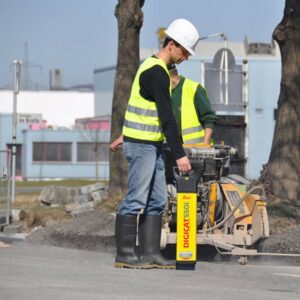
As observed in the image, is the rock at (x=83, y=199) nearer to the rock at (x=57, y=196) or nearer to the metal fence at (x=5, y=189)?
the rock at (x=57, y=196)

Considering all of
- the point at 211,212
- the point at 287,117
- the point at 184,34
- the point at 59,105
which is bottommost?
the point at 211,212

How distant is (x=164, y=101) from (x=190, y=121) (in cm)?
201

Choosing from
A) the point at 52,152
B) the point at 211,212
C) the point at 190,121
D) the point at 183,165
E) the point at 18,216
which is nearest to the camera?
the point at 183,165

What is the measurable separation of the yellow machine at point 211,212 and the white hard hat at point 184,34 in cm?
92

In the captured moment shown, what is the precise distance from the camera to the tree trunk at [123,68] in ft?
52.5

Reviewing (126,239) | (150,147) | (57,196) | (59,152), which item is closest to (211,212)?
(126,239)

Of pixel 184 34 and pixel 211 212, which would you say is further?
pixel 211 212

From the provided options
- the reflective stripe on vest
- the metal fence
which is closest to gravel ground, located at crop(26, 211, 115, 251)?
the metal fence

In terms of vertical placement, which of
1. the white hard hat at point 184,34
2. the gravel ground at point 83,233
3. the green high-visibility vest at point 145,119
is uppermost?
the white hard hat at point 184,34

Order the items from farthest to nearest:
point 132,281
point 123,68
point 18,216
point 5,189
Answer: point 123,68 < point 18,216 < point 5,189 < point 132,281

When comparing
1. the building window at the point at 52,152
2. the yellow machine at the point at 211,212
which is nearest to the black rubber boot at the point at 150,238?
the yellow machine at the point at 211,212

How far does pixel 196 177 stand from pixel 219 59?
12540 millimetres

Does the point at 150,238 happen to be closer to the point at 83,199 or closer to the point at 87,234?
the point at 87,234

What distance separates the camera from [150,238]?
8.75 meters
